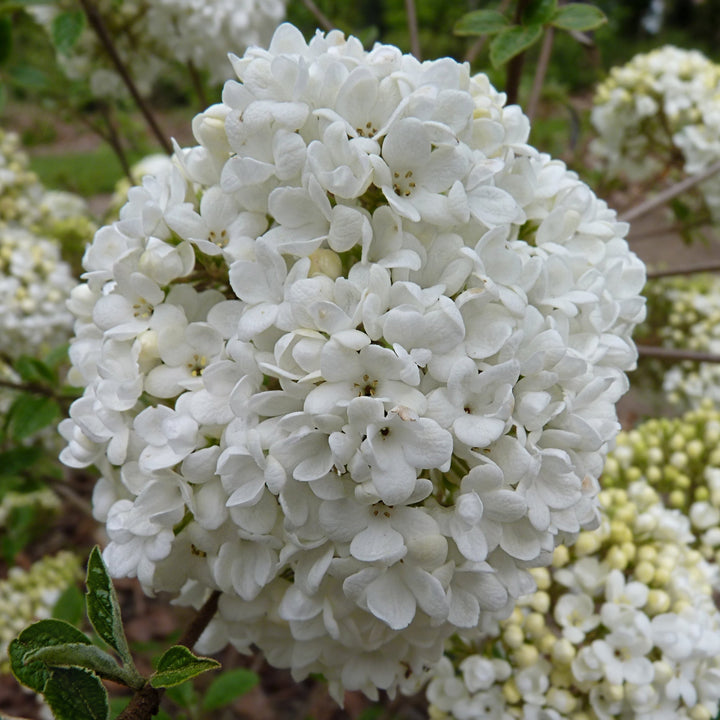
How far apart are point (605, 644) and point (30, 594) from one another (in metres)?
2.04

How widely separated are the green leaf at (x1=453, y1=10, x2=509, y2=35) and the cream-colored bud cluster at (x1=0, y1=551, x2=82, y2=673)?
83.6 inches

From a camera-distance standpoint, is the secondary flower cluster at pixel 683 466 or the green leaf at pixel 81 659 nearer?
the green leaf at pixel 81 659

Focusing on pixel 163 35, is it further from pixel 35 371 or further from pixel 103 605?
pixel 103 605

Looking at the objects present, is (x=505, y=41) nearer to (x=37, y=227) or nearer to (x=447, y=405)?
(x=447, y=405)

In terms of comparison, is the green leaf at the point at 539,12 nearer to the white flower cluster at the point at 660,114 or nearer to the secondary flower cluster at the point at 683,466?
the secondary flower cluster at the point at 683,466

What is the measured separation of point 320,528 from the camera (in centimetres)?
98

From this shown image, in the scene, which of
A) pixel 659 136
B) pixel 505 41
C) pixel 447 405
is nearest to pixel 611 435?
pixel 447 405

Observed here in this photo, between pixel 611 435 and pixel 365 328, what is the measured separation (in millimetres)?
412

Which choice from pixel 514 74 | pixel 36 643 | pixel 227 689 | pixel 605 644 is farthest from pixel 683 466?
pixel 36 643

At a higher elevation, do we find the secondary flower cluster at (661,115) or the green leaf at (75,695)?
the green leaf at (75,695)

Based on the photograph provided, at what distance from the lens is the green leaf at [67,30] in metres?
1.93

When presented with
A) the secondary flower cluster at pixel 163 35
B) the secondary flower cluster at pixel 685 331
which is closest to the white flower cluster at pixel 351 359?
the secondary flower cluster at pixel 163 35

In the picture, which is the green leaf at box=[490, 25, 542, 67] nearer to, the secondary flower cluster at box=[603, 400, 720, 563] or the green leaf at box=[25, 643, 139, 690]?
the secondary flower cluster at box=[603, 400, 720, 563]

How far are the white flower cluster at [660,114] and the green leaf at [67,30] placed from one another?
190 centimetres
